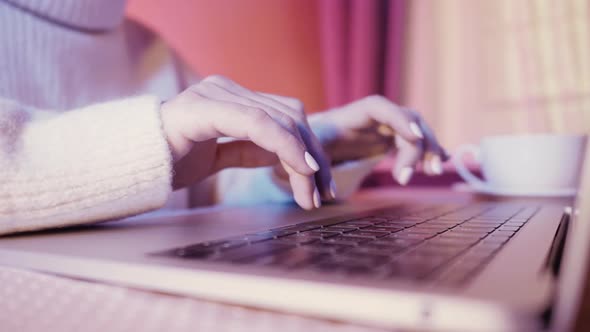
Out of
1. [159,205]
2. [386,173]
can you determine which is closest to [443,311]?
[159,205]

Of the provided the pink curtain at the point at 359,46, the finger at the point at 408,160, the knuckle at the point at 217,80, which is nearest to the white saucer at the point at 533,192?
the finger at the point at 408,160

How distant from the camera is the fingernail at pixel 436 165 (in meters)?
0.76

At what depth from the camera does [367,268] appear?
0.72 ft

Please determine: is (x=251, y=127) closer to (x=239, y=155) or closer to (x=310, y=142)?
(x=310, y=142)

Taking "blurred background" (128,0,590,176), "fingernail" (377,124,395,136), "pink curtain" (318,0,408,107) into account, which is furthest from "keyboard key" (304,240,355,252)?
"pink curtain" (318,0,408,107)

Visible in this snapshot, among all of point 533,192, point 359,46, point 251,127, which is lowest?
point 533,192

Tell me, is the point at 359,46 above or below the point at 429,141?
above

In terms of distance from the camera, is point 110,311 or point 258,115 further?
point 258,115

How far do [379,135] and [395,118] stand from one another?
131 mm

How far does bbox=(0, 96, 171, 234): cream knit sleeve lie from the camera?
0.42 metres

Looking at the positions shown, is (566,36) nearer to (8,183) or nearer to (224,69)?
(224,69)

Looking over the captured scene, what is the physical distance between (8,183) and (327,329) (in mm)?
341

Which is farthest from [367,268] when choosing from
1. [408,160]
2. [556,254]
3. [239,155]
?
[408,160]

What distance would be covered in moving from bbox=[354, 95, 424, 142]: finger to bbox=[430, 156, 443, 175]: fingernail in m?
0.07
